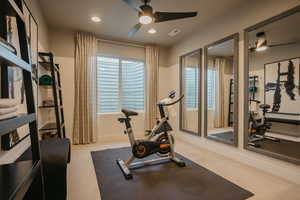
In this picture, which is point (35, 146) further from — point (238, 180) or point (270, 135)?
point (270, 135)

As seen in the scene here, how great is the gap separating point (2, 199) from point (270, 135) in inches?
126

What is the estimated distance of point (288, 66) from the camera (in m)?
2.26

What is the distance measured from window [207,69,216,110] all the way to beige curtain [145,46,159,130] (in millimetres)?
1536

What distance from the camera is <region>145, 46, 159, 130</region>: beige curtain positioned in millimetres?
4426

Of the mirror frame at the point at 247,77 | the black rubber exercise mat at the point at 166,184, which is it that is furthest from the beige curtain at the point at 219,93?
the black rubber exercise mat at the point at 166,184

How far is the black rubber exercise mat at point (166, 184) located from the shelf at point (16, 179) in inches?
41.8

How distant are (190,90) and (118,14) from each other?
7.90 ft

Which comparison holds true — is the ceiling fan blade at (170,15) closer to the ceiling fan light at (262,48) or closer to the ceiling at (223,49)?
the ceiling at (223,49)

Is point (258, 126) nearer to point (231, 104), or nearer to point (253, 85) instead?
point (231, 104)

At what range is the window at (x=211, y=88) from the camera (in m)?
3.41

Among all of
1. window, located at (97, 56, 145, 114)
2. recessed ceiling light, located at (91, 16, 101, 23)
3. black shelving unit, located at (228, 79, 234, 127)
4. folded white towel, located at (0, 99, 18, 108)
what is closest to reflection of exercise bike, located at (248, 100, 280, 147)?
black shelving unit, located at (228, 79, 234, 127)

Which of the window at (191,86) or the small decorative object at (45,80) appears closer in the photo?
the small decorative object at (45,80)

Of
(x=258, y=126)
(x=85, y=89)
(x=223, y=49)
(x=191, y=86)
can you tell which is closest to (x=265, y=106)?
(x=258, y=126)

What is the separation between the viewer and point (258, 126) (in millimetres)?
2617
